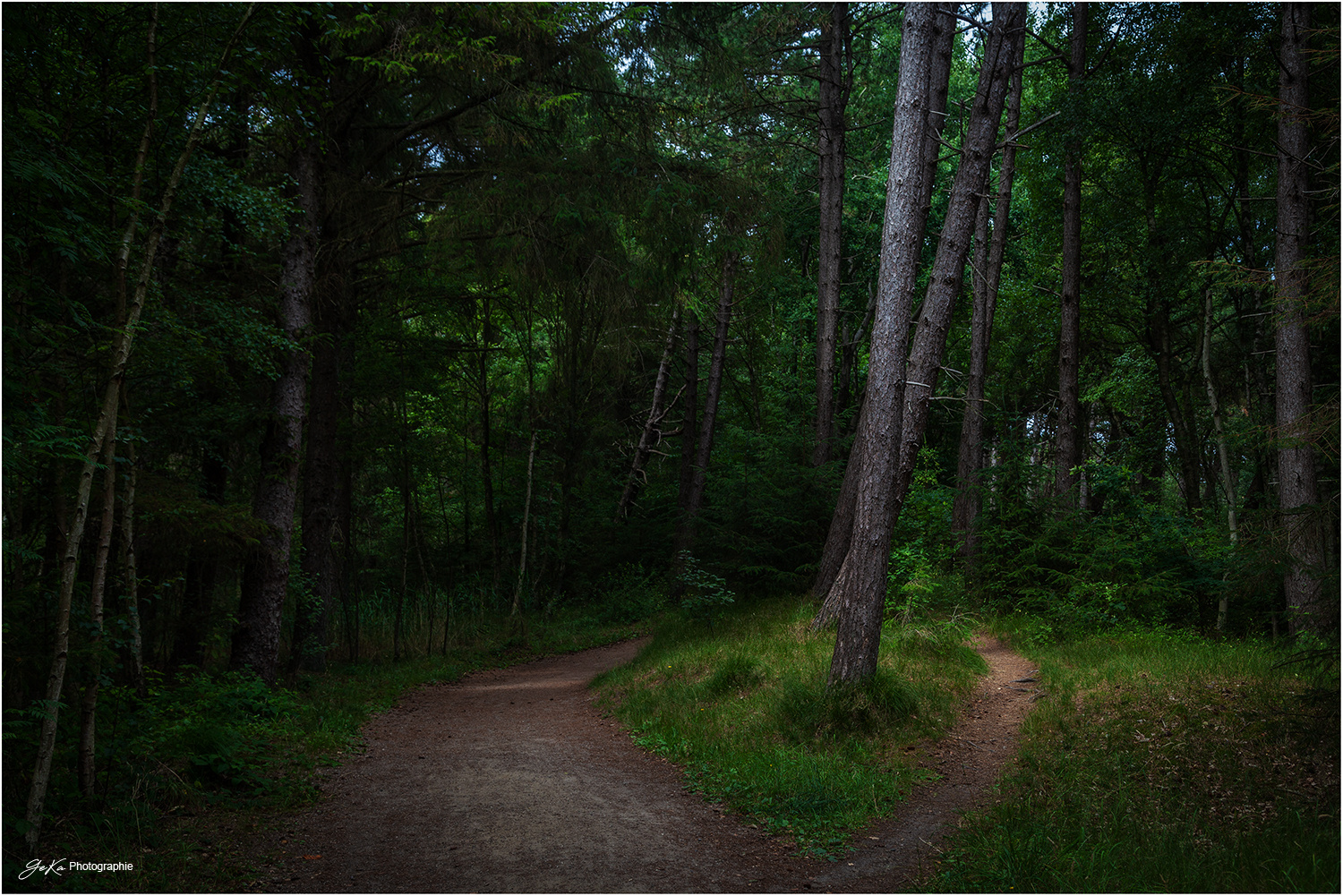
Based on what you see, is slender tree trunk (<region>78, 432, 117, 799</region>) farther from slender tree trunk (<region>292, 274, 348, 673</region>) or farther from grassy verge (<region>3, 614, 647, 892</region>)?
slender tree trunk (<region>292, 274, 348, 673</region>)

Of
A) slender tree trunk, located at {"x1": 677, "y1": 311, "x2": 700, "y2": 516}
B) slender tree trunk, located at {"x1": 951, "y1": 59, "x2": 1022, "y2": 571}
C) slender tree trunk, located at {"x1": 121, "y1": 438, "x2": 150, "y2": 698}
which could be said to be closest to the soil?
slender tree trunk, located at {"x1": 121, "y1": 438, "x2": 150, "y2": 698}

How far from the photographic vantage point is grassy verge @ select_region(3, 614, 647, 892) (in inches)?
158

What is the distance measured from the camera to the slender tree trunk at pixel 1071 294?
12812 mm

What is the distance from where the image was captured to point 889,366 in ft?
22.8

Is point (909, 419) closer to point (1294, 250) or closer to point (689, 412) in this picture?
point (1294, 250)

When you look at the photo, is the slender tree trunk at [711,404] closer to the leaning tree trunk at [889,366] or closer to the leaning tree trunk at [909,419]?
the leaning tree trunk at [909,419]

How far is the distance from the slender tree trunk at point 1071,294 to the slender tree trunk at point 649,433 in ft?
34.4

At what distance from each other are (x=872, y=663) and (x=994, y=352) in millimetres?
18119

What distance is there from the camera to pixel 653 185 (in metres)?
9.77

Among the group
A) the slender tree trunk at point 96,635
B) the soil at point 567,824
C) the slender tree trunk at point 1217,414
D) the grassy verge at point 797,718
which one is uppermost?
the slender tree trunk at point 1217,414

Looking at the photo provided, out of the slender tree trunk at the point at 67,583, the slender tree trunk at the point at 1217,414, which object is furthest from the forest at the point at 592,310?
the slender tree trunk at the point at 1217,414

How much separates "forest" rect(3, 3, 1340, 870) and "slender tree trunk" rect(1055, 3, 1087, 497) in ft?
0.28

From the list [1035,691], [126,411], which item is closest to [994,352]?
[1035,691]

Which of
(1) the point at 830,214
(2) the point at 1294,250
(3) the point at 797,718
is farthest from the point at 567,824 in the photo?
(1) the point at 830,214
